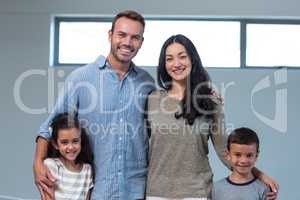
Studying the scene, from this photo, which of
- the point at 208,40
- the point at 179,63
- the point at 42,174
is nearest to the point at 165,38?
the point at 208,40

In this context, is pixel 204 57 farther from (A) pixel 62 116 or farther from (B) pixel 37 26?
(A) pixel 62 116

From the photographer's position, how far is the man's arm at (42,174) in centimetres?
163

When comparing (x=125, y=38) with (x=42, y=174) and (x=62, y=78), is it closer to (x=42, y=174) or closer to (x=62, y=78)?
(x=42, y=174)

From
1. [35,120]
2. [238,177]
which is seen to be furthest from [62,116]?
[35,120]

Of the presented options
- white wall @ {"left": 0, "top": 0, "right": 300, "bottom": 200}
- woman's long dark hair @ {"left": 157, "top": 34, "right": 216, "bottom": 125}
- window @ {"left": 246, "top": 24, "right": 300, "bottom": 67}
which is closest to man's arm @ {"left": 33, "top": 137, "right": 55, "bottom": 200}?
woman's long dark hair @ {"left": 157, "top": 34, "right": 216, "bottom": 125}

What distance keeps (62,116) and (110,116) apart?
0.66 ft

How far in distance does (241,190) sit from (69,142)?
2.43ft

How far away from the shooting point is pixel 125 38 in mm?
1672

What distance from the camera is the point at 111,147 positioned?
1669mm

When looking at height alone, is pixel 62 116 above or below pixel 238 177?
above

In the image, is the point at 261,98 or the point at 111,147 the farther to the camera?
the point at 261,98

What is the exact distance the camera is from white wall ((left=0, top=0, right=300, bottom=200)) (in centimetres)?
349

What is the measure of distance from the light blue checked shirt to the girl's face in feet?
0.16

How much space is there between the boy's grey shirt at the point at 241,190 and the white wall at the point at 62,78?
1.78 meters
